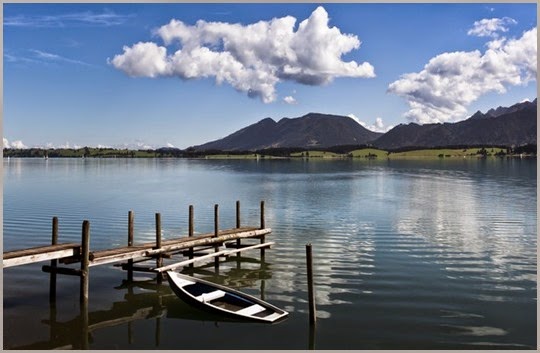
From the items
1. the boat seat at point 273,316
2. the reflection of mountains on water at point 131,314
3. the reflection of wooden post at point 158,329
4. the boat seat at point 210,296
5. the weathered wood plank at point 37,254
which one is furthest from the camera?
the boat seat at point 210,296

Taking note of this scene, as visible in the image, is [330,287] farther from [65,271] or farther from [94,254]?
[65,271]

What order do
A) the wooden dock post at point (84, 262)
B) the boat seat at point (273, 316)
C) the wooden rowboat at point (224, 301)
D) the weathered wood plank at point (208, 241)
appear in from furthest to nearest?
1. the weathered wood plank at point (208, 241)
2. the wooden dock post at point (84, 262)
3. the wooden rowboat at point (224, 301)
4. the boat seat at point (273, 316)

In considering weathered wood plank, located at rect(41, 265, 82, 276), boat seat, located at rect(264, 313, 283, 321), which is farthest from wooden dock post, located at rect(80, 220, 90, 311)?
boat seat, located at rect(264, 313, 283, 321)

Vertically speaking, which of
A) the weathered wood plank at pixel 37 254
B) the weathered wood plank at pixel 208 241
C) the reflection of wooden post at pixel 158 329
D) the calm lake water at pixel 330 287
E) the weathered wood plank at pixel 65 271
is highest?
the weathered wood plank at pixel 37 254

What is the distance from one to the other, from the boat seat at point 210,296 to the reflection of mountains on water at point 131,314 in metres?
0.56

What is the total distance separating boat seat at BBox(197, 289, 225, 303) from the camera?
21.6 m

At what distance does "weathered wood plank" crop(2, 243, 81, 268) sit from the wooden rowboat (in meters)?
4.45

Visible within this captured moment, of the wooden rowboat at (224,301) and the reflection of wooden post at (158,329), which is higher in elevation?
the wooden rowboat at (224,301)

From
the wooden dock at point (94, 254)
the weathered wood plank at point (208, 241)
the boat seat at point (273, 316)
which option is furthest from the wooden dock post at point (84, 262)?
the boat seat at point (273, 316)

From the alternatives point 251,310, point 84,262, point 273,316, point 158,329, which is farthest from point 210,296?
point 84,262

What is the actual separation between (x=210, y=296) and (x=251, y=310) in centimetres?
221

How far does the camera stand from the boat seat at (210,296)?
21555 mm

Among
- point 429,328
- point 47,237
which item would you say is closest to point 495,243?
point 429,328

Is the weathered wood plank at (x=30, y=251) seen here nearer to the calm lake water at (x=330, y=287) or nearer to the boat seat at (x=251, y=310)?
the calm lake water at (x=330, y=287)
